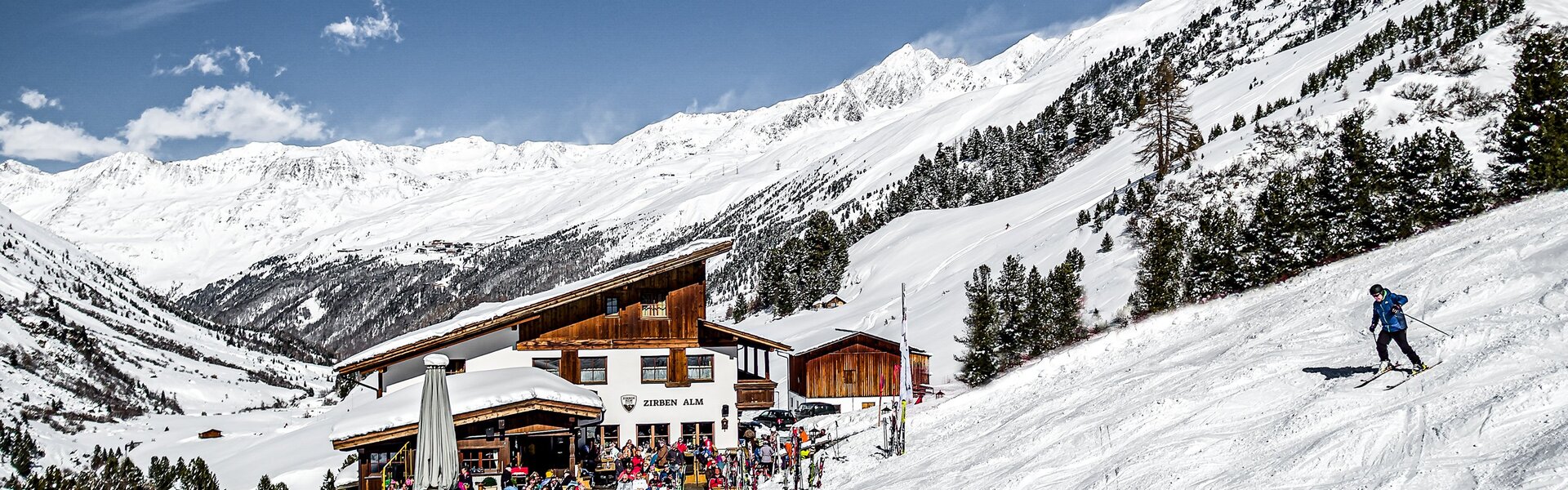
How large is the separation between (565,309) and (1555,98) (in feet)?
123

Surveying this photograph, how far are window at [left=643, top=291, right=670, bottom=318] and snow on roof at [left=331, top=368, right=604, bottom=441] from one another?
3.46 m

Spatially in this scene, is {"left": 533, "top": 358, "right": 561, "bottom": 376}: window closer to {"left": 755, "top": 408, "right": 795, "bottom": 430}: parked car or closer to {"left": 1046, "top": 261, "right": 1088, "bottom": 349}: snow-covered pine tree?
{"left": 755, "top": 408, "right": 795, "bottom": 430}: parked car

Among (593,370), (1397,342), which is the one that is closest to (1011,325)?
(593,370)

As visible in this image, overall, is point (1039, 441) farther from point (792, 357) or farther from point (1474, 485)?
point (792, 357)

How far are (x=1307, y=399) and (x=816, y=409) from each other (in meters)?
32.3

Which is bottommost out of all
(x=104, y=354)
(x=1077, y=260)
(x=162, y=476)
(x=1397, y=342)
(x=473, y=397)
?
(x=162, y=476)

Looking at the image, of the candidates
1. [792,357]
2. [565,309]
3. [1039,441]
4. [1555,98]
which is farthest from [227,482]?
[1555,98]

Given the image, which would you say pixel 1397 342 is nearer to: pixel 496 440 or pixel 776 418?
pixel 496 440

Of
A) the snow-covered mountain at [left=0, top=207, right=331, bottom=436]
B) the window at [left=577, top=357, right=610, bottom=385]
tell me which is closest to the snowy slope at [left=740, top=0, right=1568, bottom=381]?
the window at [left=577, top=357, right=610, bottom=385]

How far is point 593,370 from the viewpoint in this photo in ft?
100

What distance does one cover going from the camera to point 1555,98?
124 ft

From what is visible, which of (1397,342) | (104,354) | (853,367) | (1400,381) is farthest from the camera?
(104,354)

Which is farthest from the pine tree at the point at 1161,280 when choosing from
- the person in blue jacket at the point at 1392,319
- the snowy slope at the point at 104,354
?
the snowy slope at the point at 104,354

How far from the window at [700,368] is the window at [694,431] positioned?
1396mm
